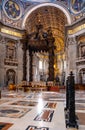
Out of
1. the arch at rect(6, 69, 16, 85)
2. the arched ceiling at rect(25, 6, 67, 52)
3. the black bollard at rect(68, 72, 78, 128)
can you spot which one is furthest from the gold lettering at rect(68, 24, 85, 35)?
the black bollard at rect(68, 72, 78, 128)

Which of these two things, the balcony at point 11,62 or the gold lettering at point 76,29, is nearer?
the gold lettering at point 76,29

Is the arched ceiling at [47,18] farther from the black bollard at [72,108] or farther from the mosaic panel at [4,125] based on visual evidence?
the mosaic panel at [4,125]

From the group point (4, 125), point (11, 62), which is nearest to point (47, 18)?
point (11, 62)

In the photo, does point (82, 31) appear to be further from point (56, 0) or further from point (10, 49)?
point (10, 49)

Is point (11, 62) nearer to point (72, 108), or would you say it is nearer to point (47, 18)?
point (47, 18)

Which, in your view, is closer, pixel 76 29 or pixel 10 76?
pixel 76 29

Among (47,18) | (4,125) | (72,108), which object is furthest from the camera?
(47,18)

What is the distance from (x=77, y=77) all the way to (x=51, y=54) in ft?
21.8

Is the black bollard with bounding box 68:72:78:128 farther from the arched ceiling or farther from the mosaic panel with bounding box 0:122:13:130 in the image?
the arched ceiling

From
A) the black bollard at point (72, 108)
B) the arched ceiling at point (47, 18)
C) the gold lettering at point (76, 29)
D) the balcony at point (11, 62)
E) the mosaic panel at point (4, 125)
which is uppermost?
the arched ceiling at point (47, 18)

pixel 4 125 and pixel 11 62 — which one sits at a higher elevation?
pixel 11 62

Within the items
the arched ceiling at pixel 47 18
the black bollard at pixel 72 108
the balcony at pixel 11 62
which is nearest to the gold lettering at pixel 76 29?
the arched ceiling at pixel 47 18

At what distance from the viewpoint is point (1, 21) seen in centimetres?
2291

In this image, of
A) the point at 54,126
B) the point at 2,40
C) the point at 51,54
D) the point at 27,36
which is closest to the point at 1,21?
the point at 2,40
